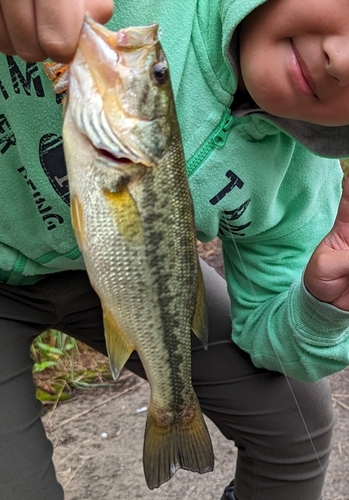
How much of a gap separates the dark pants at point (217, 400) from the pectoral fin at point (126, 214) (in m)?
0.63

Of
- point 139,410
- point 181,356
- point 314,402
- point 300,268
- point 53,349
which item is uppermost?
point 181,356

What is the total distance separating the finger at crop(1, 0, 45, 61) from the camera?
1.00 m

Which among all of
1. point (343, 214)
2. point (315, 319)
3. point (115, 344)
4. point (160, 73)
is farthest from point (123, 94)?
point (315, 319)

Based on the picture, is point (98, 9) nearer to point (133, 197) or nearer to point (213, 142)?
point (133, 197)

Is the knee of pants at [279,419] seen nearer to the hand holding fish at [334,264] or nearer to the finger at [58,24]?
the hand holding fish at [334,264]

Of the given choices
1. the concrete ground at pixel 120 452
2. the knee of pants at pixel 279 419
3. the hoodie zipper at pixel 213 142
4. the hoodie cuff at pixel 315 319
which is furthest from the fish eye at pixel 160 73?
the concrete ground at pixel 120 452

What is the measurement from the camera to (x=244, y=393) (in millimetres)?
1949

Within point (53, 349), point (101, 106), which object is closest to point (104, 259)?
point (101, 106)

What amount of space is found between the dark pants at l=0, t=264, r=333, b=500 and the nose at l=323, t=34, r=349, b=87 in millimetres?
907

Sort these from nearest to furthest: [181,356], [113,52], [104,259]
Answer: [113,52] → [104,259] → [181,356]

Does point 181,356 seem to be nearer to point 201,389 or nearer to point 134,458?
point 201,389

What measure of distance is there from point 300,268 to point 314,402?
403mm

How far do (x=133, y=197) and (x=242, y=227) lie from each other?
2.02ft

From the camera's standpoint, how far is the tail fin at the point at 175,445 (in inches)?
62.5
